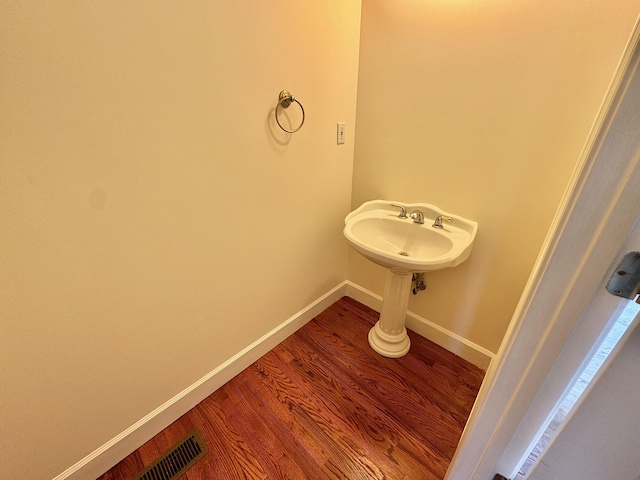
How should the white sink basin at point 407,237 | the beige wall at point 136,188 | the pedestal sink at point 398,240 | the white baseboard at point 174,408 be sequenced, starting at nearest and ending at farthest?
the beige wall at point 136,188
the white baseboard at point 174,408
the white sink basin at point 407,237
the pedestal sink at point 398,240

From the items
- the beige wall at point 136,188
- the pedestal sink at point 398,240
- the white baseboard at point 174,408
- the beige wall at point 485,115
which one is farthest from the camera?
the pedestal sink at point 398,240

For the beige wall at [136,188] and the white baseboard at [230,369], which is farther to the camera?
the white baseboard at [230,369]

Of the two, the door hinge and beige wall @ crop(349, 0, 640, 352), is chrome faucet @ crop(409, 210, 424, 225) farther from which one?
the door hinge

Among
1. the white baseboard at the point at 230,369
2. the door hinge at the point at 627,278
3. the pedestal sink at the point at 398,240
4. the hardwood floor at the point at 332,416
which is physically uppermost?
the door hinge at the point at 627,278

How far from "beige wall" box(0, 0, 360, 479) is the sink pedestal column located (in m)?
0.66

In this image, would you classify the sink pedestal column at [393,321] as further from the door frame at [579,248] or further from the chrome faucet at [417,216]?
the door frame at [579,248]

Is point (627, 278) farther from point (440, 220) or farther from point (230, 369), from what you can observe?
point (230, 369)

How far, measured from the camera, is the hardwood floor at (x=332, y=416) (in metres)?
1.10

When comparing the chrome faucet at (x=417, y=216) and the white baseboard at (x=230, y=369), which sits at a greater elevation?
the chrome faucet at (x=417, y=216)

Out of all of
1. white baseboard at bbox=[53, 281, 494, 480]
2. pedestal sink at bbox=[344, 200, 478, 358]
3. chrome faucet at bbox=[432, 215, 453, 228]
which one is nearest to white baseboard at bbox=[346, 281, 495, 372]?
white baseboard at bbox=[53, 281, 494, 480]

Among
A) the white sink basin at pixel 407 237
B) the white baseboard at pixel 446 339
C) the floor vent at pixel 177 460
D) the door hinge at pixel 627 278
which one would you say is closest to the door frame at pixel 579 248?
the door hinge at pixel 627 278

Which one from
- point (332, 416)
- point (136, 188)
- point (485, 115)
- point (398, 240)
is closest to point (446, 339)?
point (398, 240)

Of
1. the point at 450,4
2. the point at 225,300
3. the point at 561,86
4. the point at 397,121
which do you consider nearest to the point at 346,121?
the point at 397,121

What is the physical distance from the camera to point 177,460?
111 centimetres
